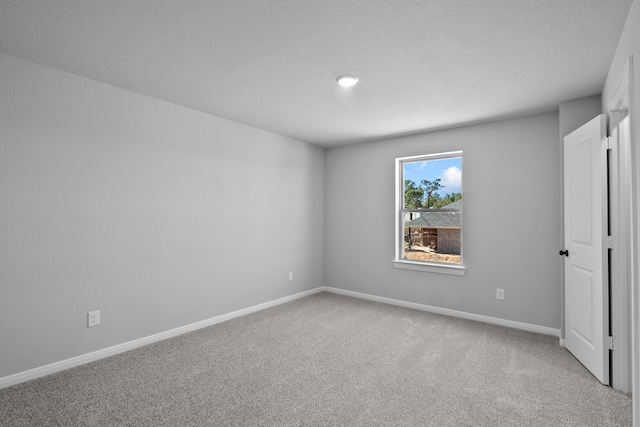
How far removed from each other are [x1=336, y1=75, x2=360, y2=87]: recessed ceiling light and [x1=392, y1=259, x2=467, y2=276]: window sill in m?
2.59

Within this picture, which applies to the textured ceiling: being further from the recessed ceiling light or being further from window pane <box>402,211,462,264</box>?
window pane <box>402,211,462,264</box>

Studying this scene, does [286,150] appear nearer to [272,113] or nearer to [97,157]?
[272,113]

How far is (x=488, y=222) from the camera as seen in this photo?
152 inches

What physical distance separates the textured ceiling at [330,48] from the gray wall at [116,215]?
0.99 feet

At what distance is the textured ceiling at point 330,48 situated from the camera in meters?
1.82

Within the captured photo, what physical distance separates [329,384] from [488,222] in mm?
2686

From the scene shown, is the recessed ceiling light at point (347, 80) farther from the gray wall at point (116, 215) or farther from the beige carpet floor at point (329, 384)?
the beige carpet floor at point (329, 384)

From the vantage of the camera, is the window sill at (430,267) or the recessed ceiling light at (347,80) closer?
the recessed ceiling light at (347,80)

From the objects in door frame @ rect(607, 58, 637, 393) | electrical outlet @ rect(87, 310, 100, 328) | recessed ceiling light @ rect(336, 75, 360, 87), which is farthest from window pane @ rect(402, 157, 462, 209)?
electrical outlet @ rect(87, 310, 100, 328)

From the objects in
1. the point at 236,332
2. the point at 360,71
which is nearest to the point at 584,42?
the point at 360,71

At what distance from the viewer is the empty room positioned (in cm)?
198

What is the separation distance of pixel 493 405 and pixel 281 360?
1591 mm

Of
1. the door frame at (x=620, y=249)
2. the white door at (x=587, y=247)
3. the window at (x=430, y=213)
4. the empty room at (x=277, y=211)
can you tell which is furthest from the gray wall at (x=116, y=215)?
the door frame at (x=620, y=249)

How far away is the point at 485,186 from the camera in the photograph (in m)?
3.88
